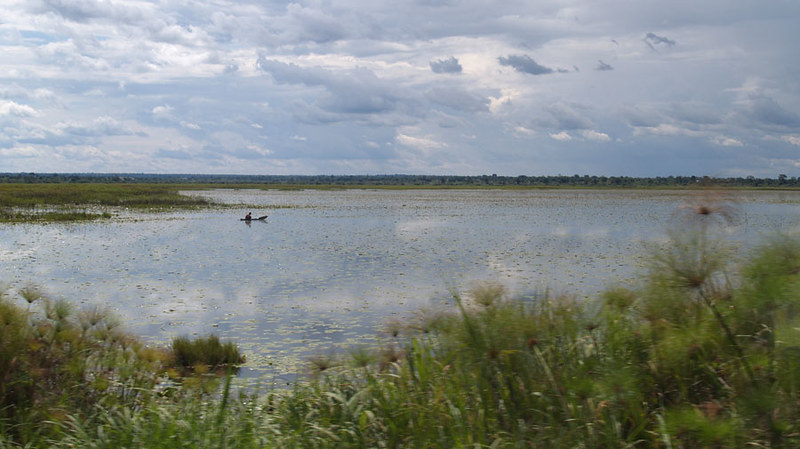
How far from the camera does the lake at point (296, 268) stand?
43.4 feet

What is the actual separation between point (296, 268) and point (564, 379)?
17.8m

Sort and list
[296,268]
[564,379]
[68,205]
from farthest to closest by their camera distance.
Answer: [68,205], [296,268], [564,379]

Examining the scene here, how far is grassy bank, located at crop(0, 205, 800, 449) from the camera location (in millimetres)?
4398

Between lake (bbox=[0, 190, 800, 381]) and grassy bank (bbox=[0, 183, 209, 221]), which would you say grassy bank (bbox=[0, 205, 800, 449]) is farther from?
grassy bank (bbox=[0, 183, 209, 221])

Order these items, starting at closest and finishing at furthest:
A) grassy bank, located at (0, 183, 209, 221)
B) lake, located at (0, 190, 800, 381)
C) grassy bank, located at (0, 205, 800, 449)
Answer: grassy bank, located at (0, 205, 800, 449) < lake, located at (0, 190, 800, 381) < grassy bank, located at (0, 183, 209, 221)

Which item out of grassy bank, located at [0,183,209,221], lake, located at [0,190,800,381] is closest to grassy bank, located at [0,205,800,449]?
lake, located at [0,190,800,381]

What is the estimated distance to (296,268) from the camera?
872 inches

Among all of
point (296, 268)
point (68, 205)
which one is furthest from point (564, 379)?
point (68, 205)

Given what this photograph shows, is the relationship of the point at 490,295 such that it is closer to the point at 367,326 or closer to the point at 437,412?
the point at 437,412

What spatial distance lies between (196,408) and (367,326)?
741cm

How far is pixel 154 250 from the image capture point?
87.4 feet

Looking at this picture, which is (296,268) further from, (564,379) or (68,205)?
(68,205)

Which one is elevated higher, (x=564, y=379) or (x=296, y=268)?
(x=564, y=379)

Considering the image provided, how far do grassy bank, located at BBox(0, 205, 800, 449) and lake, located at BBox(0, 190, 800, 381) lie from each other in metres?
0.48
